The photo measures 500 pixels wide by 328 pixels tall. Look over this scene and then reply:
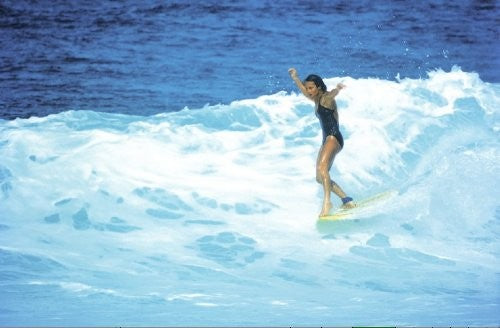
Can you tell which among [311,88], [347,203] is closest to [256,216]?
[347,203]

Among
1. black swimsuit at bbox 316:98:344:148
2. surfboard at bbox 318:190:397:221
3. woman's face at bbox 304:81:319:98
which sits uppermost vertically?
woman's face at bbox 304:81:319:98

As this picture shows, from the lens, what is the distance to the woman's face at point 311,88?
408cm


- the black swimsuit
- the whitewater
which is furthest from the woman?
the whitewater

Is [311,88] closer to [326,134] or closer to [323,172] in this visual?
[326,134]

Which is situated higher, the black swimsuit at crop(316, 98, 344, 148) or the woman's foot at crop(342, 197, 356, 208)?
the black swimsuit at crop(316, 98, 344, 148)

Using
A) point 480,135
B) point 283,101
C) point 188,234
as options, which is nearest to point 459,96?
point 480,135

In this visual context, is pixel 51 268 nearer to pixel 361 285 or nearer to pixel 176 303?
pixel 176 303

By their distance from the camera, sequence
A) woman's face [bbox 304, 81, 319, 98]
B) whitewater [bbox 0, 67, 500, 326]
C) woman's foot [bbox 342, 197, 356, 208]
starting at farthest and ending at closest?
woman's foot [bbox 342, 197, 356, 208] → woman's face [bbox 304, 81, 319, 98] → whitewater [bbox 0, 67, 500, 326]

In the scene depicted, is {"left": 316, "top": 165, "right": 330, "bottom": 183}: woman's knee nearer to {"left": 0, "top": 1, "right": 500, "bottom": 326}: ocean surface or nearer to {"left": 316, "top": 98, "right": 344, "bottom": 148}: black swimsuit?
{"left": 316, "top": 98, "right": 344, "bottom": 148}: black swimsuit

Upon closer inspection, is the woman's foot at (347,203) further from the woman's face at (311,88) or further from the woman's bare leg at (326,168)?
the woman's face at (311,88)

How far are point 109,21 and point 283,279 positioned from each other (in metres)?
8.35

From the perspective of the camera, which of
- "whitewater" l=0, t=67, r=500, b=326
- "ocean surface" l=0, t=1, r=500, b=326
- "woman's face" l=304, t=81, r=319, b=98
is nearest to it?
"whitewater" l=0, t=67, r=500, b=326

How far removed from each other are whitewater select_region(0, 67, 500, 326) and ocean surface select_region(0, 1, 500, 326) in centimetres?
2

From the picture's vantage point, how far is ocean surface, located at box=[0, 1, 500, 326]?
3.14 meters
